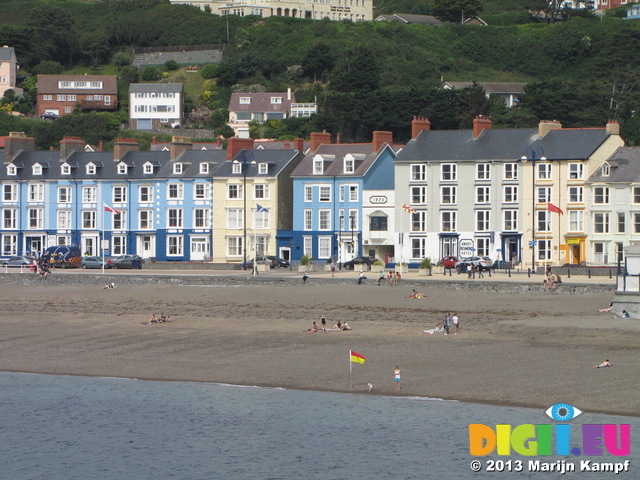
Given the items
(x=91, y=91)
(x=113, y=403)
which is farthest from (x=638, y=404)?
(x=91, y=91)

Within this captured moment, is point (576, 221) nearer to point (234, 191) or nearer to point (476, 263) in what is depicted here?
point (476, 263)

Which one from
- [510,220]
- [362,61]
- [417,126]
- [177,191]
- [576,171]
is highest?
[362,61]

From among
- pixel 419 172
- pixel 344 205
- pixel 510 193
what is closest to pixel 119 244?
pixel 344 205

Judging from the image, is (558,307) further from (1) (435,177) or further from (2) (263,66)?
(2) (263,66)

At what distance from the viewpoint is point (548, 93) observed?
109m

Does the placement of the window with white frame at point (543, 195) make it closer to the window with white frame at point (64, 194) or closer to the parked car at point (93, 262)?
the parked car at point (93, 262)

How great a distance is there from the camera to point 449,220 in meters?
76.8

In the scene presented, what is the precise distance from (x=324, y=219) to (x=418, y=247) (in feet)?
22.6

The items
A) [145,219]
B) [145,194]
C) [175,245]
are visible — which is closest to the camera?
[175,245]

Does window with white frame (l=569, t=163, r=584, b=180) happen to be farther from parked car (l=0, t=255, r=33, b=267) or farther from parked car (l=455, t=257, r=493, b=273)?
parked car (l=0, t=255, r=33, b=267)

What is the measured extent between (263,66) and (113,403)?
116166 millimetres

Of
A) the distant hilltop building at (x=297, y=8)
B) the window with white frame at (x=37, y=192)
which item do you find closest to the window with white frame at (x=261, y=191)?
the window with white frame at (x=37, y=192)

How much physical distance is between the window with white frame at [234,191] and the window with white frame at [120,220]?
8013 mm

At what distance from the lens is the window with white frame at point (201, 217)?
268ft
